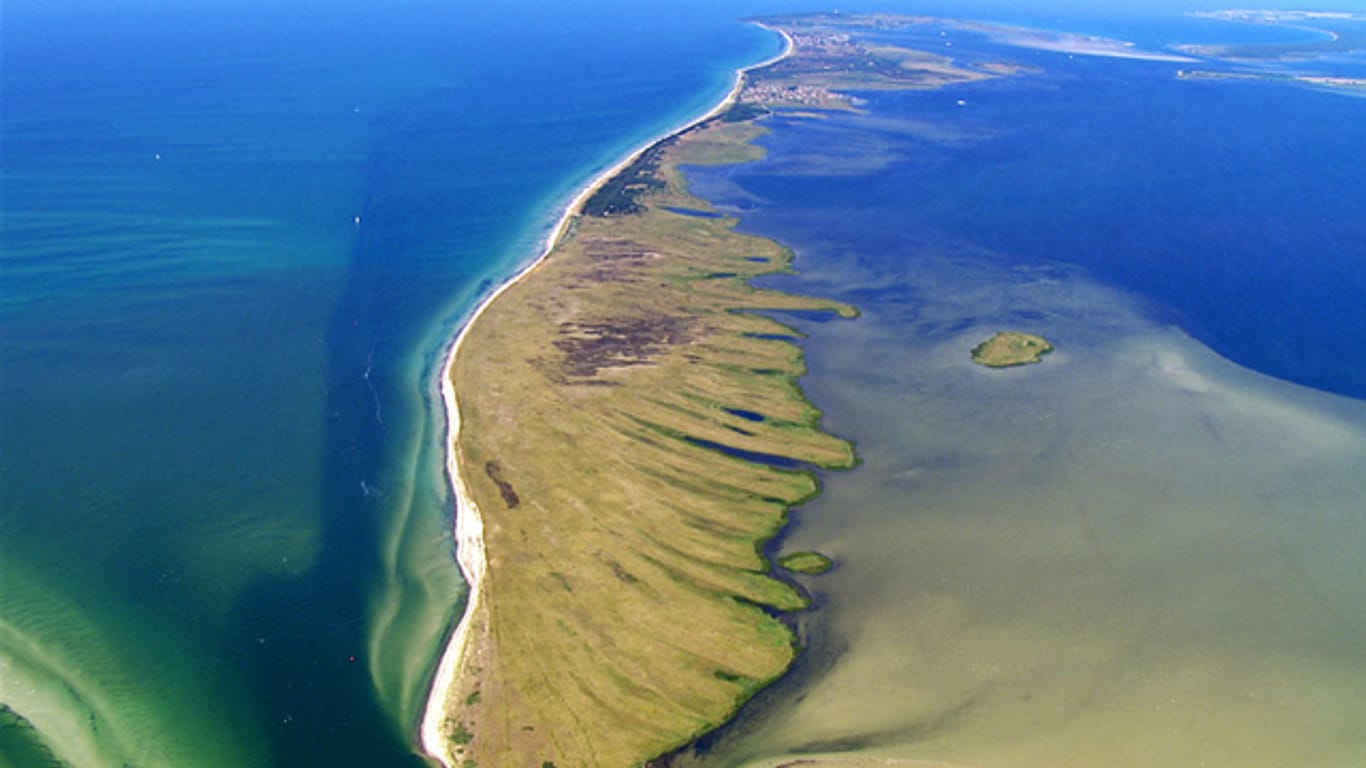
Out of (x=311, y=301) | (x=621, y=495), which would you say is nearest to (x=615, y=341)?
(x=621, y=495)

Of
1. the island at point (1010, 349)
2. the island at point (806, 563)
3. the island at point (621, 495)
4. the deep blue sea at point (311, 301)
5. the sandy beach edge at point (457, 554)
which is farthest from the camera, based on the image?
the island at point (1010, 349)

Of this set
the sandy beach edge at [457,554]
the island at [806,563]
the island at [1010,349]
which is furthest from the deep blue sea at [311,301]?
the island at [806,563]

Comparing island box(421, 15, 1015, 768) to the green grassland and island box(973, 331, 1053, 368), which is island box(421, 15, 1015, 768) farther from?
island box(973, 331, 1053, 368)

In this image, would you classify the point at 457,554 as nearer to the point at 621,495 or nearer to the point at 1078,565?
the point at 621,495

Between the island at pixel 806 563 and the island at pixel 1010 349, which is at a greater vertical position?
the island at pixel 1010 349

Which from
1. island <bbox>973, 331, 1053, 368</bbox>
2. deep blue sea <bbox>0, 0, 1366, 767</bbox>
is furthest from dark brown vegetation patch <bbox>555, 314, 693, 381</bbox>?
island <bbox>973, 331, 1053, 368</bbox>

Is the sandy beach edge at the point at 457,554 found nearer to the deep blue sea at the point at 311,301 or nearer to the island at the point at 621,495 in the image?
the island at the point at 621,495

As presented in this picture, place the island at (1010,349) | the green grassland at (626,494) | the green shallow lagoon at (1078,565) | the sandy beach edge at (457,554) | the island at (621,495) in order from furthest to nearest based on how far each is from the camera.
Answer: the island at (1010,349), the green grassland at (626,494), the island at (621,495), the green shallow lagoon at (1078,565), the sandy beach edge at (457,554)

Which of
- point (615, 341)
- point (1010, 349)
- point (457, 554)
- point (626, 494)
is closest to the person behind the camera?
point (457, 554)
